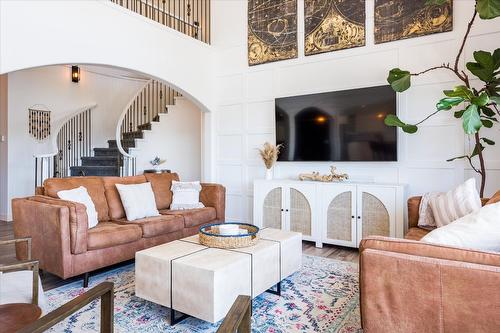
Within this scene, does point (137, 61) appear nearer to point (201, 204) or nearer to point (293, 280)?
Answer: point (201, 204)

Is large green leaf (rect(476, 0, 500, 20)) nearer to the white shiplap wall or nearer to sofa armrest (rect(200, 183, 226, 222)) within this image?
the white shiplap wall

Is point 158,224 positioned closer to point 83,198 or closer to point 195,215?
point 195,215

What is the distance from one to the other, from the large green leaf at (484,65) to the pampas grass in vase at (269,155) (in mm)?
2506

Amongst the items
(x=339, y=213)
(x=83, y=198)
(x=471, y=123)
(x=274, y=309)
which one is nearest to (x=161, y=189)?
(x=83, y=198)

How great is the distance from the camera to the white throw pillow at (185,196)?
14.0 ft

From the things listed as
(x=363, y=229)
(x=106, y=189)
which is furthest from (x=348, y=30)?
(x=106, y=189)

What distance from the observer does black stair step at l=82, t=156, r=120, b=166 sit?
21.3 feet

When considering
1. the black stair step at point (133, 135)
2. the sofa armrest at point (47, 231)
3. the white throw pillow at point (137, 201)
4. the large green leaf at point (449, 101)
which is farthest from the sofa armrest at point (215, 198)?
the large green leaf at point (449, 101)

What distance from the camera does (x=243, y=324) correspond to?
121 cm

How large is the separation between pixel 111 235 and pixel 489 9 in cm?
384

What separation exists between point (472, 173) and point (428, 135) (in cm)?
63

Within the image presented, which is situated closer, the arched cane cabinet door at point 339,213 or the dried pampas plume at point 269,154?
the arched cane cabinet door at point 339,213

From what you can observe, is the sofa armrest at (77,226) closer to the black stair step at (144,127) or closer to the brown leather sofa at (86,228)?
the brown leather sofa at (86,228)

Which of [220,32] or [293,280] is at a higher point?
[220,32]
